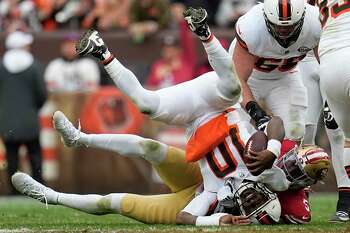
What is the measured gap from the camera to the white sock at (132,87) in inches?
316

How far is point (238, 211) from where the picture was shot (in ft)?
26.2

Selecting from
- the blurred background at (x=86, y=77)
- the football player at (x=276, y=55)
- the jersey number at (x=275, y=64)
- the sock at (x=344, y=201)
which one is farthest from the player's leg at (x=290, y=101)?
the blurred background at (x=86, y=77)

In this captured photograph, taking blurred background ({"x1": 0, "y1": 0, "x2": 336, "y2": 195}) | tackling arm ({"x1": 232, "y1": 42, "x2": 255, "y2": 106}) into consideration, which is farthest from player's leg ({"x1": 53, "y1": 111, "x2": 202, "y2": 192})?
blurred background ({"x1": 0, "y1": 0, "x2": 336, "y2": 195})

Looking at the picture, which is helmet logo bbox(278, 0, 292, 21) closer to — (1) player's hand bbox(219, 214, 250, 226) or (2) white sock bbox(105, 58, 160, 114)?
(2) white sock bbox(105, 58, 160, 114)

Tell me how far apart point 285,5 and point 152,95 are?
116 centimetres

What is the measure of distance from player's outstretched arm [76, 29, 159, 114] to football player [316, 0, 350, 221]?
1.24m

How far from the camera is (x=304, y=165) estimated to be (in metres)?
7.91

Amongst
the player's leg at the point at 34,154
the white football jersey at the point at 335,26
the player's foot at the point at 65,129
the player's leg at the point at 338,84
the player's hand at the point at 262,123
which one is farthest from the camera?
the player's leg at the point at 34,154

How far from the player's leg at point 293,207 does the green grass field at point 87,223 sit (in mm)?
94

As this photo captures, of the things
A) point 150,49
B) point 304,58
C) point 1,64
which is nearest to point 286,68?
point 304,58

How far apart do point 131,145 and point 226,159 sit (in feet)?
2.46

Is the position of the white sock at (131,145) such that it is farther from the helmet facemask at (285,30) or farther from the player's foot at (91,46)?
the helmet facemask at (285,30)

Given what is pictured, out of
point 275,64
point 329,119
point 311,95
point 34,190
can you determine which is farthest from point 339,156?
point 34,190

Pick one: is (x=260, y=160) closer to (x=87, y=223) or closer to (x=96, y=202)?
(x=96, y=202)
